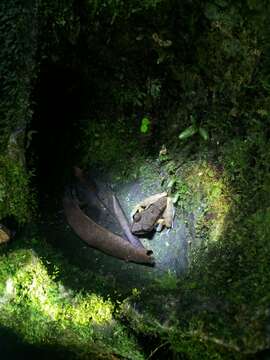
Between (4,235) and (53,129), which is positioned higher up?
(53,129)

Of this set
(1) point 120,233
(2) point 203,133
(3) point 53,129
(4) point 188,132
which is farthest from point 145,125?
(1) point 120,233

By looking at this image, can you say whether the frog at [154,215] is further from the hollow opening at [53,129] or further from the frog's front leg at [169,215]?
the hollow opening at [53,129]

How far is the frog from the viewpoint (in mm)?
4418

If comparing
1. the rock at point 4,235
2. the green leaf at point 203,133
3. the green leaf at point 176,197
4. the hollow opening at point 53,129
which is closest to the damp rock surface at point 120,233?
the green leaf at point 176,197

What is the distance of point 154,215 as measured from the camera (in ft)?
14.5

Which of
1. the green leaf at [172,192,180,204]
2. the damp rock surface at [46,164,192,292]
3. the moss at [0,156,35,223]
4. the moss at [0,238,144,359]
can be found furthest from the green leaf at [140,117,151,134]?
the moss at [0,238,144,359]

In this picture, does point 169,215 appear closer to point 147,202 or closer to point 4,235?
point 147,202

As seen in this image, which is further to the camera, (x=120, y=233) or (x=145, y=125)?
(x=145, y=125)

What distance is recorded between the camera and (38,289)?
3.79 m

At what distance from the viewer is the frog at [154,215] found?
14.5 ft

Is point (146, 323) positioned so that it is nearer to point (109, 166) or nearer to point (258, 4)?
point (109, 166)

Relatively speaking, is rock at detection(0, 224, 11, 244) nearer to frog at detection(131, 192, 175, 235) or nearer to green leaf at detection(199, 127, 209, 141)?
frog at detection(131, 192, 175, 235)

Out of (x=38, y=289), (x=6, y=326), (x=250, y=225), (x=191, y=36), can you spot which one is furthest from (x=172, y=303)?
(x=191, y=36)

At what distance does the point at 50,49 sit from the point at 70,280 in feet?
5.94
